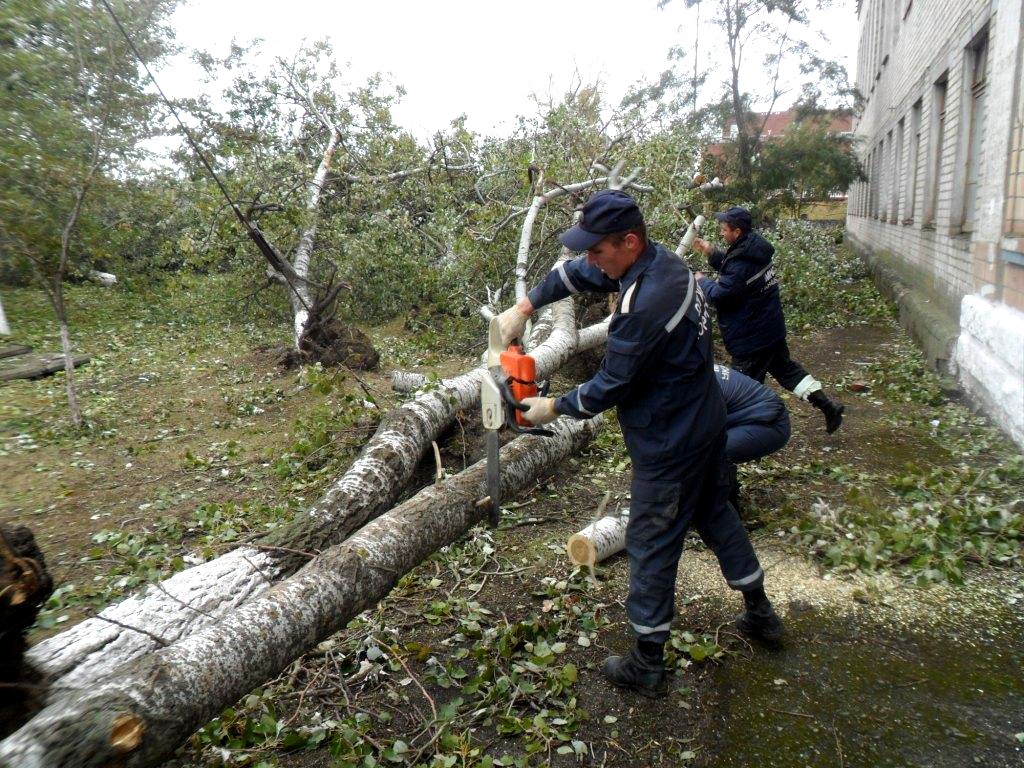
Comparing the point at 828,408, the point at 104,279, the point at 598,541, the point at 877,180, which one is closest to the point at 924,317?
the point at 828,408

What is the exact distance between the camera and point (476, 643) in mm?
2891

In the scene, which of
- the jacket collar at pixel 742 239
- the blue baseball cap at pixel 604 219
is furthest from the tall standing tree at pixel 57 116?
the jacket collar at pixel 742 239

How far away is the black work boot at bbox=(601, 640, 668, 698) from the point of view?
Answer: 2.49m

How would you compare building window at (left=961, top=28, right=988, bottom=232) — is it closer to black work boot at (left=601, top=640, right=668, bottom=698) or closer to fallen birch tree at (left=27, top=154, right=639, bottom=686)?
fallen birch tree at (left=27, top=154, right=639, bottom=686)

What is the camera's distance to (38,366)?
802cm

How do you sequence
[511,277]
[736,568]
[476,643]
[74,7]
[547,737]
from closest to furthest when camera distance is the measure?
1. [547,737]
2. [736,568]
3. [476,643]
4. [74,7]
5. [511,277]

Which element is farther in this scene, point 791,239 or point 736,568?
point 791,239

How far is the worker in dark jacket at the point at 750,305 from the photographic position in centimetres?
468

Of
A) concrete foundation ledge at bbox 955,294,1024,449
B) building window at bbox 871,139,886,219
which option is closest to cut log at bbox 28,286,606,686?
concrete foundation ledge at bbox 955,294,1024,449

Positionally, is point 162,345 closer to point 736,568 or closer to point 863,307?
point 736,568

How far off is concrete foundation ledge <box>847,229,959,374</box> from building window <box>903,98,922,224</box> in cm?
92

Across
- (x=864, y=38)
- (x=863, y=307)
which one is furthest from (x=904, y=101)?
(x=864, y=38)

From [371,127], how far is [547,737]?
9531 mm

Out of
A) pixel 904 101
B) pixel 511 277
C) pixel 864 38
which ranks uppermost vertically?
pixel 864 38
